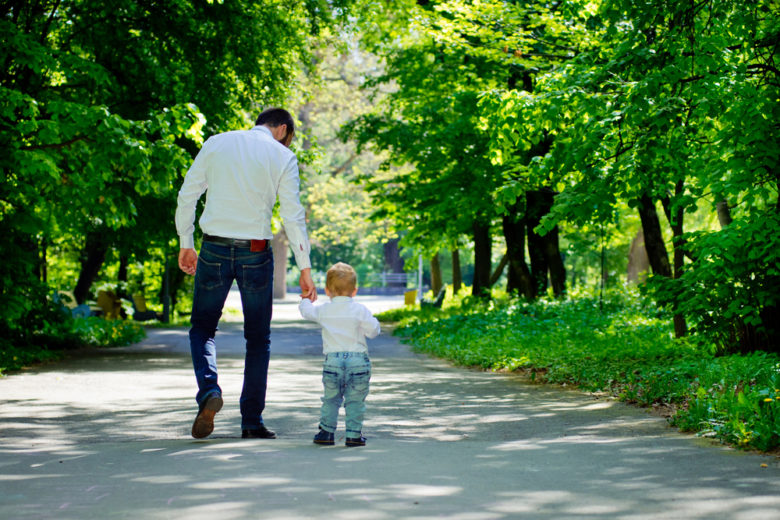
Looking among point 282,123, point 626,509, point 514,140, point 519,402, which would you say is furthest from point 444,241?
point 626,509

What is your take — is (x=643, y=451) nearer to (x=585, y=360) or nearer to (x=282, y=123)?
(x=282, y=123)

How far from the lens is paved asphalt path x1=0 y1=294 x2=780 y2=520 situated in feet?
12.2

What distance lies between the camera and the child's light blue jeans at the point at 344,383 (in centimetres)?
554

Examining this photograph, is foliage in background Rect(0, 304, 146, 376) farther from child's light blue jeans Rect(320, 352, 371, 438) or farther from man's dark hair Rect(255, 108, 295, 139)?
child's light blue jeans Rect(320, 352, 371, 438)

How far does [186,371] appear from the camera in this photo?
11.9 m

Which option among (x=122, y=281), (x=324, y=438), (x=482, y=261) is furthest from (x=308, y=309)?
(x=122, y=281)

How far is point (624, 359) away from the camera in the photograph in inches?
403

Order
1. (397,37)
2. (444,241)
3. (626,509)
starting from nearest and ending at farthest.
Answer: (626,509), (397,37), (444,241)

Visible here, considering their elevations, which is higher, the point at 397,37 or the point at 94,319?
the point at 397,37

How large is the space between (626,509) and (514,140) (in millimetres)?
7124

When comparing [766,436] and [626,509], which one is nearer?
[626,509]

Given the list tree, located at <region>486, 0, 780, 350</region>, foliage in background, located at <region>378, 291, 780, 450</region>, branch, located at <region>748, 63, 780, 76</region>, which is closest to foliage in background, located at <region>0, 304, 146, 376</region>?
foliage in background, located at <region>378, 291, 780, 450</region>

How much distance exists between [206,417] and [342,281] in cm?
119

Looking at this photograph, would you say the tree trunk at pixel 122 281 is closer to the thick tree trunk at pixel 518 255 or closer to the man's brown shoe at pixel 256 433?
the thick tree trunk at pixel 518 255
